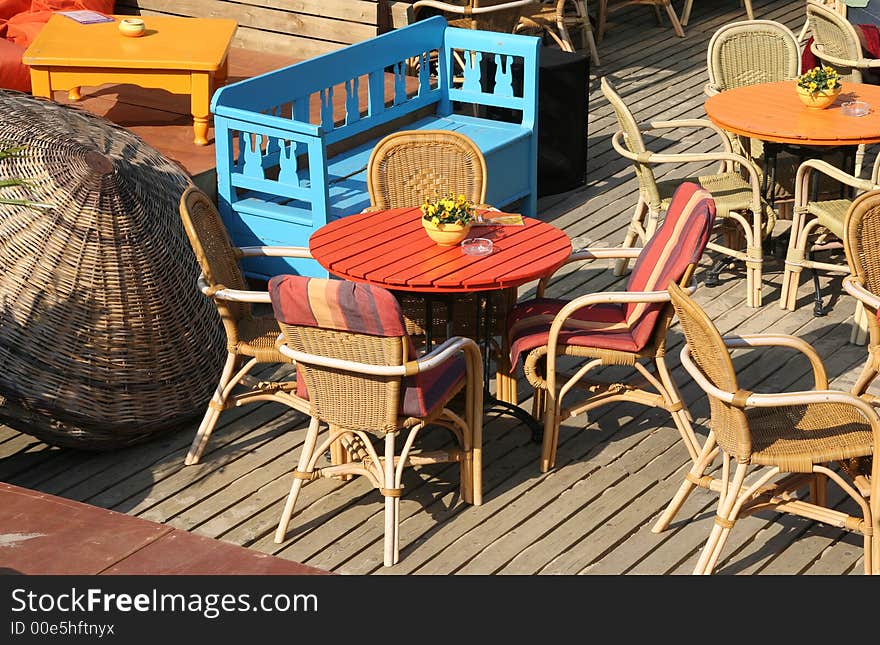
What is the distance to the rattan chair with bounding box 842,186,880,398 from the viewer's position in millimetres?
4922

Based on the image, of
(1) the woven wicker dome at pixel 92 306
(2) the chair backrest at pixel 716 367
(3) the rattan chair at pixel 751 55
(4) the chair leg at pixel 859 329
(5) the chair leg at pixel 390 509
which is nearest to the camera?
(2) the chair backrest at pixel 716 367

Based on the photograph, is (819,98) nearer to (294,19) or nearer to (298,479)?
(298,479)

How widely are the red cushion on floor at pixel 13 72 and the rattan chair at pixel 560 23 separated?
3.41m

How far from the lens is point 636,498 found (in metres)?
5.04

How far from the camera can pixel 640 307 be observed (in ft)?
16.8

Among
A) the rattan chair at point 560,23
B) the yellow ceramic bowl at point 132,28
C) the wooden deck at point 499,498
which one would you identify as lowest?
the wooden deck at point 499,498

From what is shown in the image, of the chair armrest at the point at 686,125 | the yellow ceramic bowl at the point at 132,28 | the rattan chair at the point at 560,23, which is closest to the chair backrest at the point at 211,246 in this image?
the chair armrest at the point at 686,125

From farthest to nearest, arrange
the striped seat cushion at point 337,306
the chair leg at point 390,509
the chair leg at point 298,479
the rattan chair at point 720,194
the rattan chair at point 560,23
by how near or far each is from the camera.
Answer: the rattan chair at point 560,23
the rattan chair at point 720,194
the chair leg at point 298,479
the chair leg at point 390,509
the striped seat cushion at point 337,306

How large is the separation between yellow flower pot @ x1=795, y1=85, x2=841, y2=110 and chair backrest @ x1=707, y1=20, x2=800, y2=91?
0.85 meters

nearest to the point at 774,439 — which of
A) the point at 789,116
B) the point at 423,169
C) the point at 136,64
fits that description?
the point at 423,169

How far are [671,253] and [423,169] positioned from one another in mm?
1479

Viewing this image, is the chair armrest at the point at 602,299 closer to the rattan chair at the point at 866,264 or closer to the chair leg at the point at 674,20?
the rattan chair at the point at 866,264

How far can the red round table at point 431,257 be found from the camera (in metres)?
4.88
